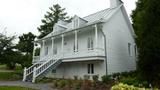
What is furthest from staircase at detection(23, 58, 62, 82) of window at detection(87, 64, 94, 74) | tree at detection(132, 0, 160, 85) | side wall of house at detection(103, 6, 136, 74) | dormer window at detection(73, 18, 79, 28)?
tree at detection(132, 0, 160, 85)

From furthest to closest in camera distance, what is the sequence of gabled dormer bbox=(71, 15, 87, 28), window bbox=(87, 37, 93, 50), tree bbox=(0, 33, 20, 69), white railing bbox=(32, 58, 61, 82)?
tree bbox=(0, 33, 20, 69), gabled dormer bbox=(71, 15, 87, 28), window bbox=(87, 37, 93, 50), white railing bbox=(32, 58, 61, 82)

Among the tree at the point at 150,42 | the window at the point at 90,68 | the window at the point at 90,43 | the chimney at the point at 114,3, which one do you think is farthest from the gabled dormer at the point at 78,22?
the tree at the point at 150,42

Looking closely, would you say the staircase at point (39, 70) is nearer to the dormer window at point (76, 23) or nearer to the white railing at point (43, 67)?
the white railing at point (43, 67)

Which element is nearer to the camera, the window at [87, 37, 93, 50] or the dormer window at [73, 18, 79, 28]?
the window at [87, 37, 93, 50]

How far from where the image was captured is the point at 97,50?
19.8 m

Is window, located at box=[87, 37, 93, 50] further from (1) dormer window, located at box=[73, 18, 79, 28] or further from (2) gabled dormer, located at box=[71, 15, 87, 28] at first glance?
(1) dormer window, located at box=[73, 18, 79, 28]

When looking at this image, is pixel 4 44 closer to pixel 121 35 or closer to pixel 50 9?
pixel 121 35

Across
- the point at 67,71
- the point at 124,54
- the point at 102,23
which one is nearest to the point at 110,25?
the point at 102,23

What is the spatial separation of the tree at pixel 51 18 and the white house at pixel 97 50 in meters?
23.8

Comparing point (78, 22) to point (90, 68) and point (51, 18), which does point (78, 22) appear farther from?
point (51, 18)

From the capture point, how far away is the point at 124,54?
23484 mm

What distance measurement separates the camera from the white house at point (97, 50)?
68.0 feet

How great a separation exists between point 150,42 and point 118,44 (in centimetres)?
1041

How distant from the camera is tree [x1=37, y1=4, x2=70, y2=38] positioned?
5022 cm
